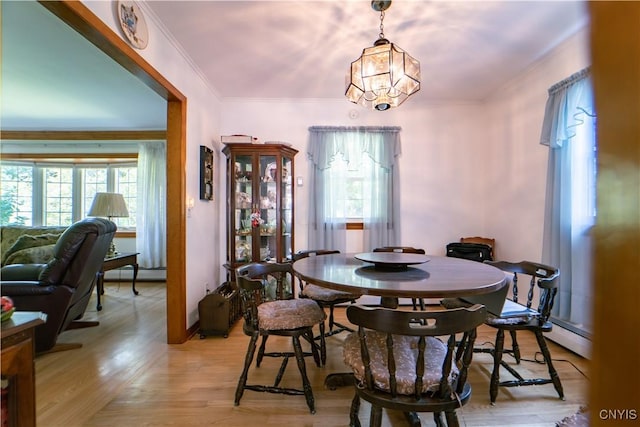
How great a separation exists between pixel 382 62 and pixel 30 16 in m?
2.51

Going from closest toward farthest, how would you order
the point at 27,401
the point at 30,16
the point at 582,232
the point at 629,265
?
the point at 629,265 < the point at 27,401 < the point at 30,16 < the point at 582,232

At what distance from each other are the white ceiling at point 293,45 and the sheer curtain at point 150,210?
1192mm

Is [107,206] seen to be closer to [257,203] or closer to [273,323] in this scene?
[257,203]

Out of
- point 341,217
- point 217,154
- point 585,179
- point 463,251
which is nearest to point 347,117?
point 341,217

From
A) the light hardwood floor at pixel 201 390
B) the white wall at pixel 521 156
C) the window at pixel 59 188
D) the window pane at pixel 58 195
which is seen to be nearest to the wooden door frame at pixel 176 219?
the light hardwood floor at pixel 201 390

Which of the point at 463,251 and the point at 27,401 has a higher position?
the point at 463,251

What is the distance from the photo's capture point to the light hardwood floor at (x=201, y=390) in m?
1.54

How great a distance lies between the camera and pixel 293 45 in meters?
2.36

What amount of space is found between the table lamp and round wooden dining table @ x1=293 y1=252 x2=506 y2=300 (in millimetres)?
3323

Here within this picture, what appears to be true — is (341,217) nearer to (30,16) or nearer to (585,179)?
(585,179)

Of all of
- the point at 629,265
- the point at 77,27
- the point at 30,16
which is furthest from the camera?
the point at 30,16

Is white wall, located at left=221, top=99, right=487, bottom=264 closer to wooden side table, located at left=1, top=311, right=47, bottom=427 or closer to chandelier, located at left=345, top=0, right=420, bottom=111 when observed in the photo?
chandelier, located at left=345, top=0, right=420, bottom=111

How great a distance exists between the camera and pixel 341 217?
136 inches

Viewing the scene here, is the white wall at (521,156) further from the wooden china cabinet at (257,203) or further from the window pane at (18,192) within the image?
the window pane at (18,192)
